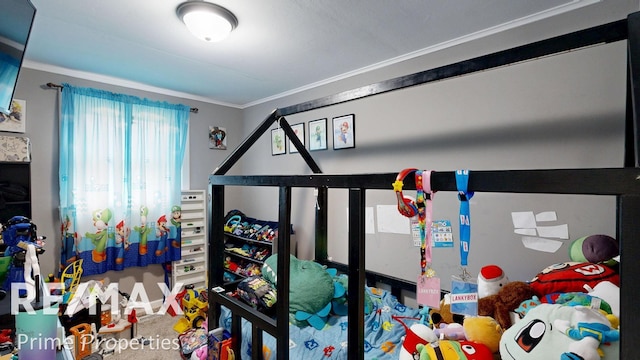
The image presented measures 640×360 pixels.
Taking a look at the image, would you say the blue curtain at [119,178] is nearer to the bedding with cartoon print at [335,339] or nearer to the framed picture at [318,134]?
the framed picture at [318,134]

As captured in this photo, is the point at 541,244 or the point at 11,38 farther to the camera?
the point at 541,244

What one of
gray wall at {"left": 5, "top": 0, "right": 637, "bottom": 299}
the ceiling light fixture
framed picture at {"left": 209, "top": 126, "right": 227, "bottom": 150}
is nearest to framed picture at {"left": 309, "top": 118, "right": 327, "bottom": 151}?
gray wall at {"left": 5, "top": 0, "right": 637, "bottom": 299}

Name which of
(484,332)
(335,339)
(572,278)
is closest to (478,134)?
(572,278)

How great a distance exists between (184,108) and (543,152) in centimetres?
331

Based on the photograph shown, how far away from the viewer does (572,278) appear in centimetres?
108

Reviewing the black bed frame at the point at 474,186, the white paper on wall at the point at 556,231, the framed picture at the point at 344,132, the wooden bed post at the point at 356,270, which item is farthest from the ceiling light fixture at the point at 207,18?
the white paper on wall at the point at 556,231

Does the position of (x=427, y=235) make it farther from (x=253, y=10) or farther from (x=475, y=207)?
(x=253, y=10)

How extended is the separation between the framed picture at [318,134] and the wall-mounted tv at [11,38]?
6.55 ft

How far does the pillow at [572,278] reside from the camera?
39.8 inches

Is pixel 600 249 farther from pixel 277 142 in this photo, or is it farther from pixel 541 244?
pixel 277 142

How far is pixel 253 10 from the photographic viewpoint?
1604mm

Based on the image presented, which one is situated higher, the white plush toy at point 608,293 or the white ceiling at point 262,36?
the white ceiling at point 262,36

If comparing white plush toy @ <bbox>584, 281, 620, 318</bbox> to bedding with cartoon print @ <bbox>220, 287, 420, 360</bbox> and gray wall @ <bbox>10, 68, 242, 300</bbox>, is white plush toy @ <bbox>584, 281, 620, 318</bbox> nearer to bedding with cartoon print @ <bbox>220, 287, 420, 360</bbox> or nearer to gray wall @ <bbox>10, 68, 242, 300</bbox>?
bedding with cartoon print @ <bbox>220, 287, 420, 360</bbox>

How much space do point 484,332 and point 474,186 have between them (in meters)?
0.61
